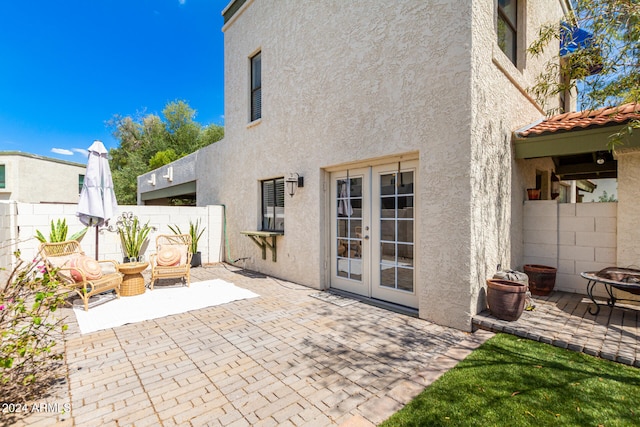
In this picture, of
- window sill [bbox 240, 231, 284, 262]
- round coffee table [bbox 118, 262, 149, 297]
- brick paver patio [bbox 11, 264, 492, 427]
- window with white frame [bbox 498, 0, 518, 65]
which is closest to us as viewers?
brick paver patio [bbox 11, 264, 492, 427]

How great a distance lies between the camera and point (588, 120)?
5262mm

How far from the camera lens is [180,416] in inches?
98.3

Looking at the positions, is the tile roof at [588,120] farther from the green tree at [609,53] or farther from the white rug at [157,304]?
the white rug at [157,304]

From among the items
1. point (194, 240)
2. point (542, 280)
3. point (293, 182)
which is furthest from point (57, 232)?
point (542, 280)

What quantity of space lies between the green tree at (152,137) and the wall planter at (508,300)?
31.9m

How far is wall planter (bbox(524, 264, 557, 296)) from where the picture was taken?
18.1ft

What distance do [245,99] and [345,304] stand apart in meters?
7.03

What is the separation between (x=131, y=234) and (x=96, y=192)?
265 centimetres

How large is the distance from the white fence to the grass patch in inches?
266

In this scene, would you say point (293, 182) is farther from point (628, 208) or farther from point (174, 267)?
point (628, 208)

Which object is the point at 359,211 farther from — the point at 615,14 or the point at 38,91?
the point at 38,91

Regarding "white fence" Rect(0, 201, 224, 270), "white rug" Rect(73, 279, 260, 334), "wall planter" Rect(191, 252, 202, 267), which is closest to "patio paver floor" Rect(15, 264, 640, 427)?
"white rug" Rect(73, 279, 260, 334)

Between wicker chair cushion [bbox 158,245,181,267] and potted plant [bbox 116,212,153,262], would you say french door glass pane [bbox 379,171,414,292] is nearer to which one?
wicker chair cushion [bbox 158,245,181,267]

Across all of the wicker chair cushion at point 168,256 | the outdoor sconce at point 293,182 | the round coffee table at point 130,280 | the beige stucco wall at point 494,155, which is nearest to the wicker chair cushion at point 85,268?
the round coffee table at point 130,280
